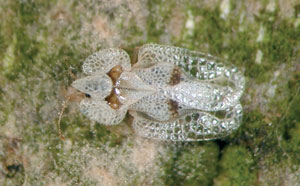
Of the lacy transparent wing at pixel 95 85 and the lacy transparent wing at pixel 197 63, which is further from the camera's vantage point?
the lacy transparent wing at pixel 197 63

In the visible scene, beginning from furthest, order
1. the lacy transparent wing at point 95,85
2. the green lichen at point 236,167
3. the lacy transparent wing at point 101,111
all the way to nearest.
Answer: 1. the green lichen at point 236,167
2. the lacy transparent wing at point 101,111
3. the lacy transparent wing at point 95,85

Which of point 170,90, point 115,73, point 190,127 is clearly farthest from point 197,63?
point 115,73

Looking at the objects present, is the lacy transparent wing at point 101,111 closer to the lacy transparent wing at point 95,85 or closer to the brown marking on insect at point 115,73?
the lacy transparent wing at point 95,85

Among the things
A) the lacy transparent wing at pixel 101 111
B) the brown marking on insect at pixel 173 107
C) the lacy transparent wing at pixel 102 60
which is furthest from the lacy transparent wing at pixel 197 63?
the lacy transparent wing at pixel 101 111

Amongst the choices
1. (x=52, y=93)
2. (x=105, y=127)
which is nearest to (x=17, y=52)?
(x=52, y=93)

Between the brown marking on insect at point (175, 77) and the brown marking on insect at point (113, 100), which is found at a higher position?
the brown marking on insect at point (175, 77)

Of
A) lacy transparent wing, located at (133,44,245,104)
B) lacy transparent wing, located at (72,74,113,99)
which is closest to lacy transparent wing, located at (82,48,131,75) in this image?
lacy transparent wing, located at (72,74,113,99)

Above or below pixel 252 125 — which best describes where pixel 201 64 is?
above

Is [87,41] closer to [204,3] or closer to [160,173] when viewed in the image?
[204,3]
